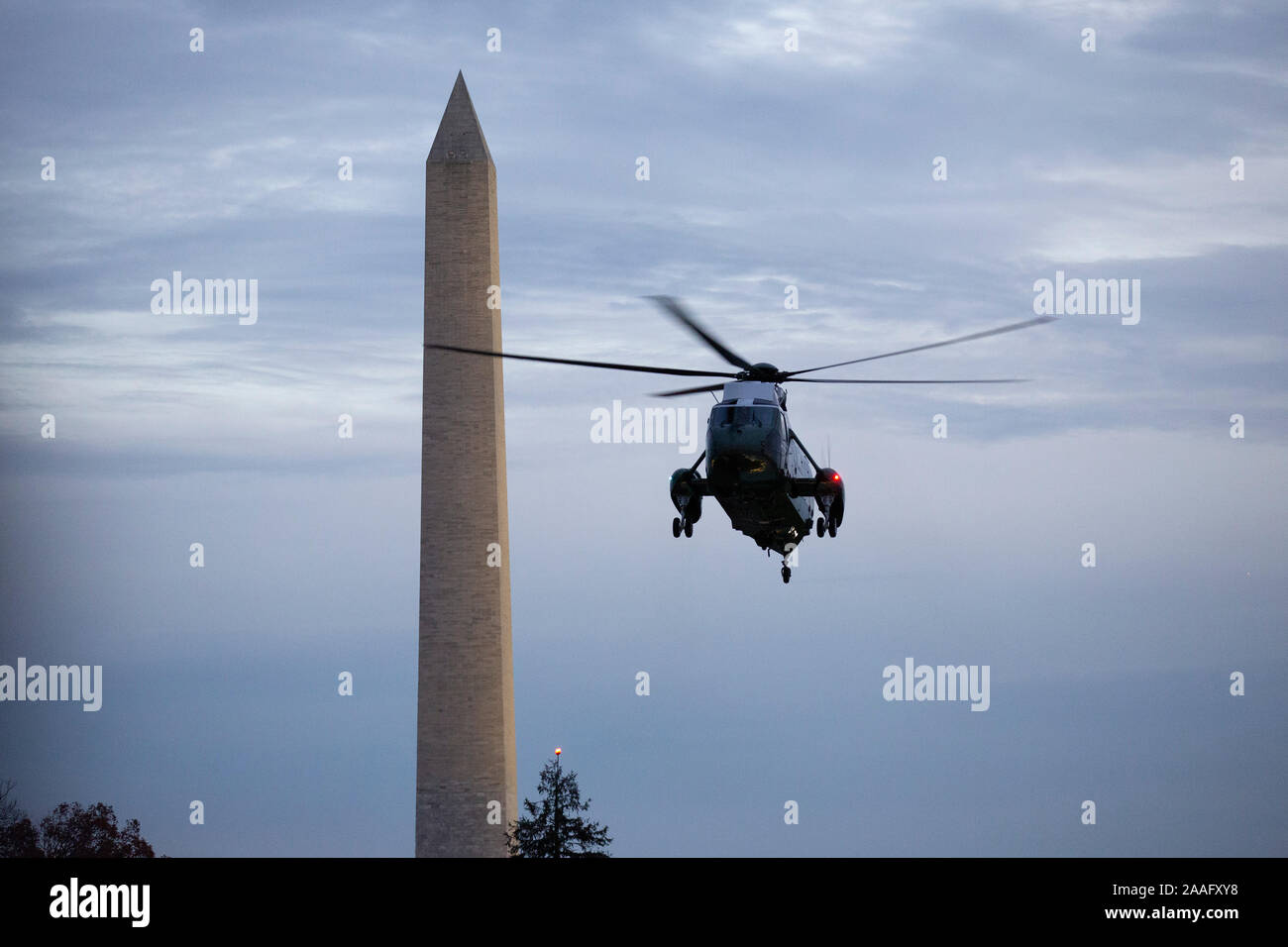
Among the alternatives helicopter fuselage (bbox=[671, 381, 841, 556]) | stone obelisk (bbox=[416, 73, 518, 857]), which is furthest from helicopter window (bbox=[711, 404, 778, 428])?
stone obelisk (bbox=[416, 73, 518, 857])

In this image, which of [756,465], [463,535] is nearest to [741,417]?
[756,465]

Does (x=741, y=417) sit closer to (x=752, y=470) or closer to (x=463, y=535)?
(x=752, y=470)

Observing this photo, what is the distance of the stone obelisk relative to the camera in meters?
53.9

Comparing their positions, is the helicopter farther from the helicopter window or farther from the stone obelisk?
the stone obelisk

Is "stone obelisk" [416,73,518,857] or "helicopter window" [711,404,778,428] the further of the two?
"stone obelisk" [416,73,518,857]

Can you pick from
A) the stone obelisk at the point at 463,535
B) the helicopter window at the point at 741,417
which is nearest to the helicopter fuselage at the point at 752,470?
the helicopter window at the point at 741,417

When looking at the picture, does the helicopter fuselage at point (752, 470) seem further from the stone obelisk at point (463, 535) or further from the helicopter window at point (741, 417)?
the stone obelisk at point (463, 535)

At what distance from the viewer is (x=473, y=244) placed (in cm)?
5506

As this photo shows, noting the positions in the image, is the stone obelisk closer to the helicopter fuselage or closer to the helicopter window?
the helicopter fuselage

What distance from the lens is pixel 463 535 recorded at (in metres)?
54.4

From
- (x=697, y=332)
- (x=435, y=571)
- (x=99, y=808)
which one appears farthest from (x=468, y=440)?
(x=99, y=808)

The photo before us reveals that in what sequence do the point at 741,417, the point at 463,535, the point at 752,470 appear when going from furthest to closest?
the point at 463,535 < the point at 752,470 < the point at 741,417
